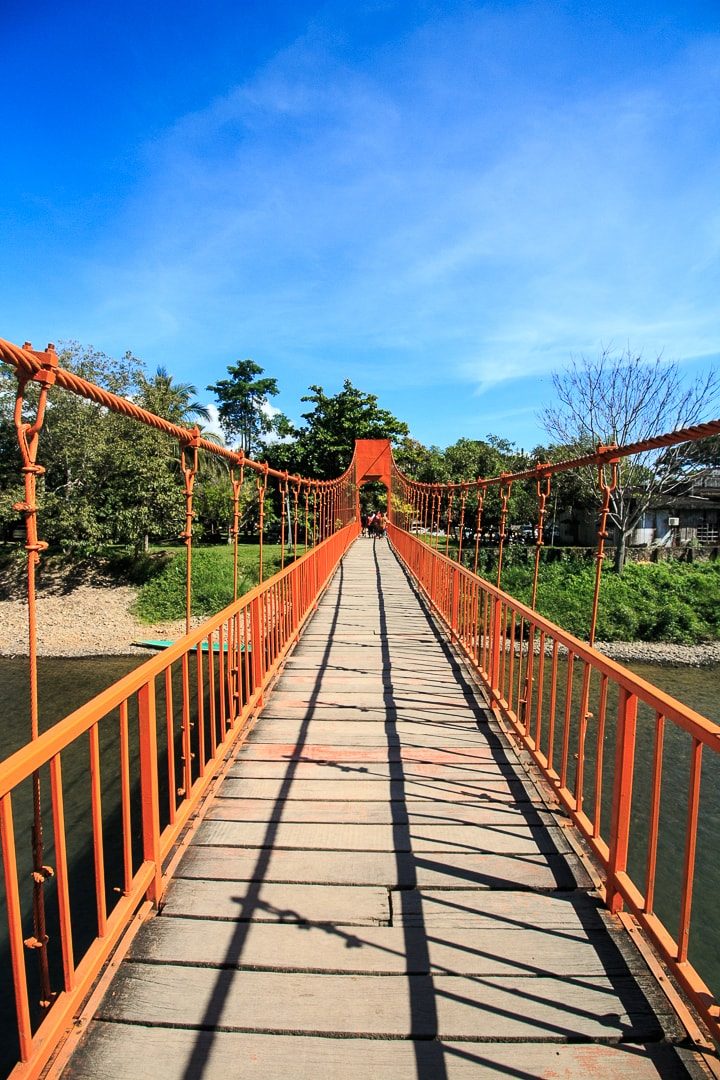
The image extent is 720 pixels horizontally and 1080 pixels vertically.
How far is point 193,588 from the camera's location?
19.2 m

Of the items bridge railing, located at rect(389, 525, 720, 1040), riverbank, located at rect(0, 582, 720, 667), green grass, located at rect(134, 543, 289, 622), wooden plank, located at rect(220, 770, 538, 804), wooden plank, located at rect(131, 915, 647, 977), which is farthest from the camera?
green grass, located at rect(134, 543, 289, 622)

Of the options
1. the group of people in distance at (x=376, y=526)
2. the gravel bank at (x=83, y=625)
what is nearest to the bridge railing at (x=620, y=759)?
the gravel bank at (x=83, y=625)

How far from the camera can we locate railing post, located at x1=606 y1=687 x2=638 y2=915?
1.82 meters

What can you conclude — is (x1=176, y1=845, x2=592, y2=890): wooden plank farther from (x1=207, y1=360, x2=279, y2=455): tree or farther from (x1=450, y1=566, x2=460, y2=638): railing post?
(x1=207, y1=360, x2=279, y2=455): tree

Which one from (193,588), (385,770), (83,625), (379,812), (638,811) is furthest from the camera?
(193,588)

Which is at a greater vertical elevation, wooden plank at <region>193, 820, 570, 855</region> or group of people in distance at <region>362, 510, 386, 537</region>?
group of people in distance at <region>362, 510, 386, 537</region>

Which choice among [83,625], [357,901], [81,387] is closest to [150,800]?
[357,901]

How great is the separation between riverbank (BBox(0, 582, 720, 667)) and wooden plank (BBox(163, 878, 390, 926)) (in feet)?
50.1

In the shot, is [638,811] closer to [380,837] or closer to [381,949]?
[380,837]

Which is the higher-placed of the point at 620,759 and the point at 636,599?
the point at 620,759

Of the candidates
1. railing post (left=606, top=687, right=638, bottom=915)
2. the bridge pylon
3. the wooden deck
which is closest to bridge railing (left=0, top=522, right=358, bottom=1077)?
the wooden deck

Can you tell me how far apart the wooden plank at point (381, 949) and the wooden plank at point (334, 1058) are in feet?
0.74

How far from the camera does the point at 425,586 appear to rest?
27.1ft

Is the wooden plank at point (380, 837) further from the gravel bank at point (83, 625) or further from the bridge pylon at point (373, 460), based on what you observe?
the bridge pylon at point (373, 460)
